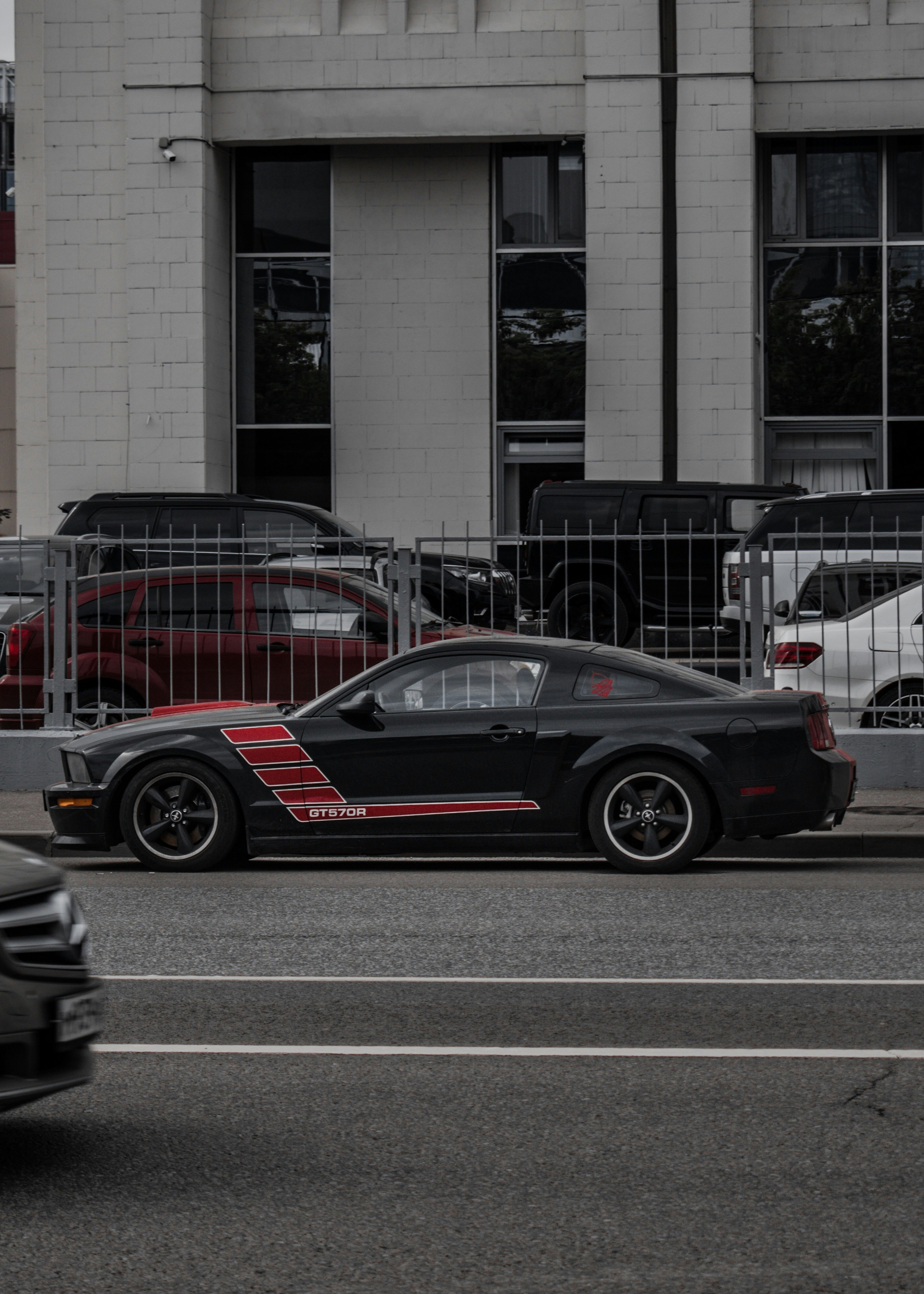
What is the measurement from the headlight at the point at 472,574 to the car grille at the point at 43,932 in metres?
12.5

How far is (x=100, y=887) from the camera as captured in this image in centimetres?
985

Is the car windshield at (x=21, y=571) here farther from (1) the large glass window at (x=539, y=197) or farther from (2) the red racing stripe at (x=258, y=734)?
(1) the large glass window at (x=539, y=197)

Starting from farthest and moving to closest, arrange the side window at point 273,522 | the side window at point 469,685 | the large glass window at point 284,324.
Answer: the large glass window at point 284,324 < the side window at point 273,522 < the side window at point 469,685

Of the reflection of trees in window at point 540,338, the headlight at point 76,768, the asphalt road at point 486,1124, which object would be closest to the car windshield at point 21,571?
the headlight at point 76,768

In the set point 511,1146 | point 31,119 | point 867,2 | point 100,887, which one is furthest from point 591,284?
point 511,1146

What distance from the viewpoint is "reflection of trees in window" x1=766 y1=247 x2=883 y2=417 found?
90.0 ft

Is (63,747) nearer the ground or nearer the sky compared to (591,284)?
nearer the ground

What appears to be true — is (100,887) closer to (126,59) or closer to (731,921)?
(731,921)

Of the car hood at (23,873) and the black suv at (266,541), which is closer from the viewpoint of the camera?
the car hood at (23,873)

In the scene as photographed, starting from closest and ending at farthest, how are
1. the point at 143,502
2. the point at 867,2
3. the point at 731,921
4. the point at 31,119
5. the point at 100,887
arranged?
the point at 731,921 → the point at 100,887 → the point at 143,502 → the point at 867,2 → the point at 31,119

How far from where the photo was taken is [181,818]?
409 inches

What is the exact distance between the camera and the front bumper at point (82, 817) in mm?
10406

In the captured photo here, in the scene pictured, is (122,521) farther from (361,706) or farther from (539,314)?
(361,706)

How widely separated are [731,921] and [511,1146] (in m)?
3.95
